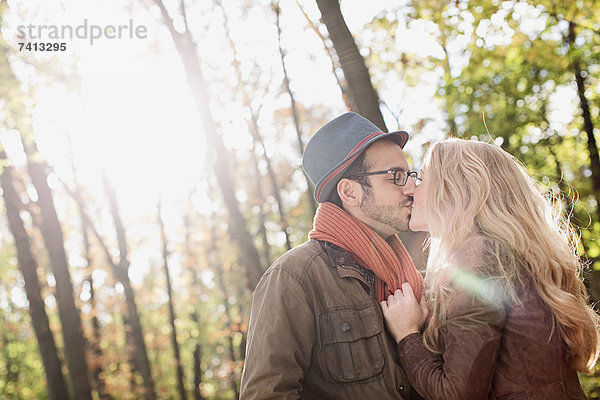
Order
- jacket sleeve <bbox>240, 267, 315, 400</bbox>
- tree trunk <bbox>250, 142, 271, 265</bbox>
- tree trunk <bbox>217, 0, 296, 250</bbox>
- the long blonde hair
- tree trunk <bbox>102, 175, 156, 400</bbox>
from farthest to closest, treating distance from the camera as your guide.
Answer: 1. tree trunk <bbox>250, 142, 271, 265</bbox>
2. tree trunk <bbox>217, 0, 296, 250</bbox>
3. tree trunk <bbox>102, 175, 156, 400</bbox>
4. jacket sleeve <bbox>240, 267, 315, 400</bbox>
5. the long blonde hair

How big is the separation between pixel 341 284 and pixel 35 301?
992cm

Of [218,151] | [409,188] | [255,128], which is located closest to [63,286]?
[218,151]

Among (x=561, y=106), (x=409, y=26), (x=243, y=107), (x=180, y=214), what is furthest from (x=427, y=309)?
(x=180, y=214)

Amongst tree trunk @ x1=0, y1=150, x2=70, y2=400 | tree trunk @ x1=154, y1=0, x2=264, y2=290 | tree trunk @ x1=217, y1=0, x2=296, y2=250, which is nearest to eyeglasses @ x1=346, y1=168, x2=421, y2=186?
tree trunk @ x1=154, y1=0, x2=264, y2=290

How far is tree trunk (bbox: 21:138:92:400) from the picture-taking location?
9547 mm

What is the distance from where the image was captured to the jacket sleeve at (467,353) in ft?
7.41

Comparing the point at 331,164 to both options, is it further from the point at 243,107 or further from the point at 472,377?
the point at 243,107

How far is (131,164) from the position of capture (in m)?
17.8

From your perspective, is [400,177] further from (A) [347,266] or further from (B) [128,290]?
(B) [128,290]

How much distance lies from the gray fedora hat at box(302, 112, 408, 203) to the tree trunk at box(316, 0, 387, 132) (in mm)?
913

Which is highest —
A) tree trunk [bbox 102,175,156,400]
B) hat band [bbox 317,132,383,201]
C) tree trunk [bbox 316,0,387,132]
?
tree trunk [bbox 316,0,387,132]

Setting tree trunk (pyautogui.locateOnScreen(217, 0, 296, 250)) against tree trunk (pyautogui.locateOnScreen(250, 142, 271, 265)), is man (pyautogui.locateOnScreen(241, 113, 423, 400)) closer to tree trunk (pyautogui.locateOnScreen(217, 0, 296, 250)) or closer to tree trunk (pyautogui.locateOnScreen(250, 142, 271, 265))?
tree trunk (pyautogui.locateOnScreen(217, 0, 296, 250))

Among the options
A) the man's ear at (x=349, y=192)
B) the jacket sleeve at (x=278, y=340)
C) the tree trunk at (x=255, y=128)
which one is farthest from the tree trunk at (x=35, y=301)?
the jacket sleeve at (x=278, y=340)

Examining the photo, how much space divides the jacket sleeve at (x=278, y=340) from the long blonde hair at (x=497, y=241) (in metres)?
0.63
